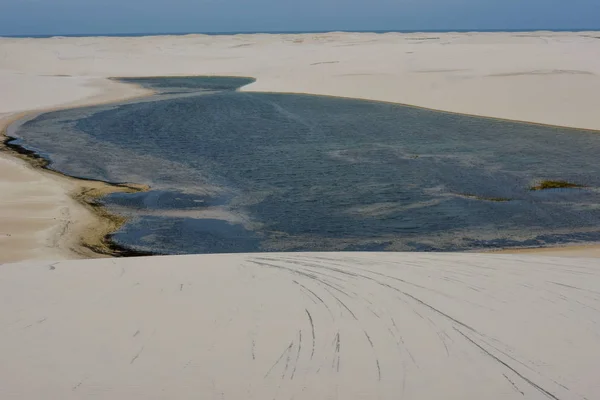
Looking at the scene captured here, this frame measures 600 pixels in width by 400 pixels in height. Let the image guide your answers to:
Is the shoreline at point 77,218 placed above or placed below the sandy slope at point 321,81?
below

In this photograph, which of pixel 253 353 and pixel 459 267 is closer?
pixel 253 353

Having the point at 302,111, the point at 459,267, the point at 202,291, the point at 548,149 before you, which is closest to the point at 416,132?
the point at 548,149

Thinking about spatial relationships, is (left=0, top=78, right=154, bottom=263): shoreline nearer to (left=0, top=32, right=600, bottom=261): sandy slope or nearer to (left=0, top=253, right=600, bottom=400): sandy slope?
(left=0, top=32, right=600, bottom=261): sandy slope

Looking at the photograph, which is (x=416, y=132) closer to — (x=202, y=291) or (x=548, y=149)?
(x=548, y=149)

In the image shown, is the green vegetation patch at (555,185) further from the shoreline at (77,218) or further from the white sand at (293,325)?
the shoreline at (77,218)

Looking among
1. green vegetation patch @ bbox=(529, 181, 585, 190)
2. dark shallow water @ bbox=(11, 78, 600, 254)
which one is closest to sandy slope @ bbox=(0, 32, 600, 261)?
dark shallow water @ bbox=(11, 78, 600, 254)

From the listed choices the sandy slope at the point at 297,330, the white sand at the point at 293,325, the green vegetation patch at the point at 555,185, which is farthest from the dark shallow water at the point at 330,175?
the sandy slope at the point at 297,330
